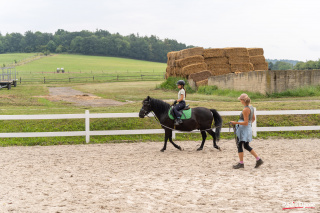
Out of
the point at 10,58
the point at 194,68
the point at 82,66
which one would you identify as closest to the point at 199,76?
the point at 194,68

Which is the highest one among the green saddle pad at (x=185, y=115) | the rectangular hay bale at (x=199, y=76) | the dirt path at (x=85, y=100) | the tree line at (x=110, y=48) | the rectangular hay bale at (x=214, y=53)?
the tree line at (x=110, y=48)

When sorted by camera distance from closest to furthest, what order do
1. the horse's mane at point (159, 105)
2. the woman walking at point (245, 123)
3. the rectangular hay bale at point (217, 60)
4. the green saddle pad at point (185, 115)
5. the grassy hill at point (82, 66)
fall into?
1. the woman walking at point (245, 123)
2. the green saddle pad at point (185, 115)
3. the horse's mane at point (159, 105)
4. the rectangular hay bale at point (217, 60)
5. the grassy hill at point (82, 66)

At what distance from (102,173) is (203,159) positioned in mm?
2699

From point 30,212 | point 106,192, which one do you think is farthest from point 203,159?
point 30,212

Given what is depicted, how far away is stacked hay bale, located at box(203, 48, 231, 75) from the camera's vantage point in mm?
32031

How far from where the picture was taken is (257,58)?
3300 centimetres

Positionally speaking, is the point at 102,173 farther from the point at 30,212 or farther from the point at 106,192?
the point at 30,212

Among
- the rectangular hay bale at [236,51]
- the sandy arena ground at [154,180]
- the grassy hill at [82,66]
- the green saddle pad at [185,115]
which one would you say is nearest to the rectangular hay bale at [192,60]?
the rectangular hay bale at [236,51]

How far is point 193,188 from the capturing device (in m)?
7.12

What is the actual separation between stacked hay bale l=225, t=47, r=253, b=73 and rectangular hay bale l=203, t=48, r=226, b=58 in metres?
0.35

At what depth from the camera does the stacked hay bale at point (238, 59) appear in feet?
105

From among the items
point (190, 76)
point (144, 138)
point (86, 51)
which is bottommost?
point (144, 138)

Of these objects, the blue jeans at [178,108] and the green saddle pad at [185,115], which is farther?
the green saddle pad at [185,115]

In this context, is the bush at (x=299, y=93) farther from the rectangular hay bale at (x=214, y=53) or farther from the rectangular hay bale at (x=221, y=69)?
the rectangular hay bale at (x=214, y=53)
